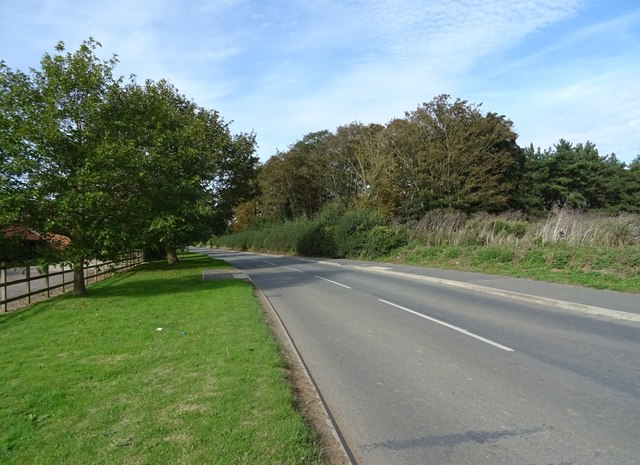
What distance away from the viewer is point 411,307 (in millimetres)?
11414

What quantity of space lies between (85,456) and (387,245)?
92.8 ft

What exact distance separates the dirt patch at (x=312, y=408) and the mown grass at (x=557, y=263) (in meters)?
10.4

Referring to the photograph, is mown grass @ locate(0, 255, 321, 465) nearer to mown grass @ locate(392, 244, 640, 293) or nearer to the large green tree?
mown grass @ locate(392, 244, 640, 293)

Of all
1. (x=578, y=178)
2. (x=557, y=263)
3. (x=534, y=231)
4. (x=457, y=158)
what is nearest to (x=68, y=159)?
(x=557, y=263)

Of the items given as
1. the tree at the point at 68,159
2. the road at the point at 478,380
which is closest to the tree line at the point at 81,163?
the tree at the point at 68,159

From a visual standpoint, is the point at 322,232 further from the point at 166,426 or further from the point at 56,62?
the point at 166,426

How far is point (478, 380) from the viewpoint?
571 cm

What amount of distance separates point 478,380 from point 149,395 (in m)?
3.90

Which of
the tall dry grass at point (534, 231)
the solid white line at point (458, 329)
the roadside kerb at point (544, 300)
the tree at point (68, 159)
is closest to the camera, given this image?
the solid white line at point (458, 329)

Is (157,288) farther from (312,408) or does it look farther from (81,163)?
(312,408)

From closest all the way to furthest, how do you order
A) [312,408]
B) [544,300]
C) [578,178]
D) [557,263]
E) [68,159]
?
[312,408] < [544,300] < [68,159] < [557,263] < [578,178]

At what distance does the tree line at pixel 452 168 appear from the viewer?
3975cm

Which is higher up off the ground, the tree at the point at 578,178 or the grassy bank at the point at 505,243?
the tree at the point at 578,178

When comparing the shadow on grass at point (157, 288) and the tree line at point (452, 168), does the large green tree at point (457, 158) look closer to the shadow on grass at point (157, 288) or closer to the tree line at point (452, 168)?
the tree line at point (452, 168)
